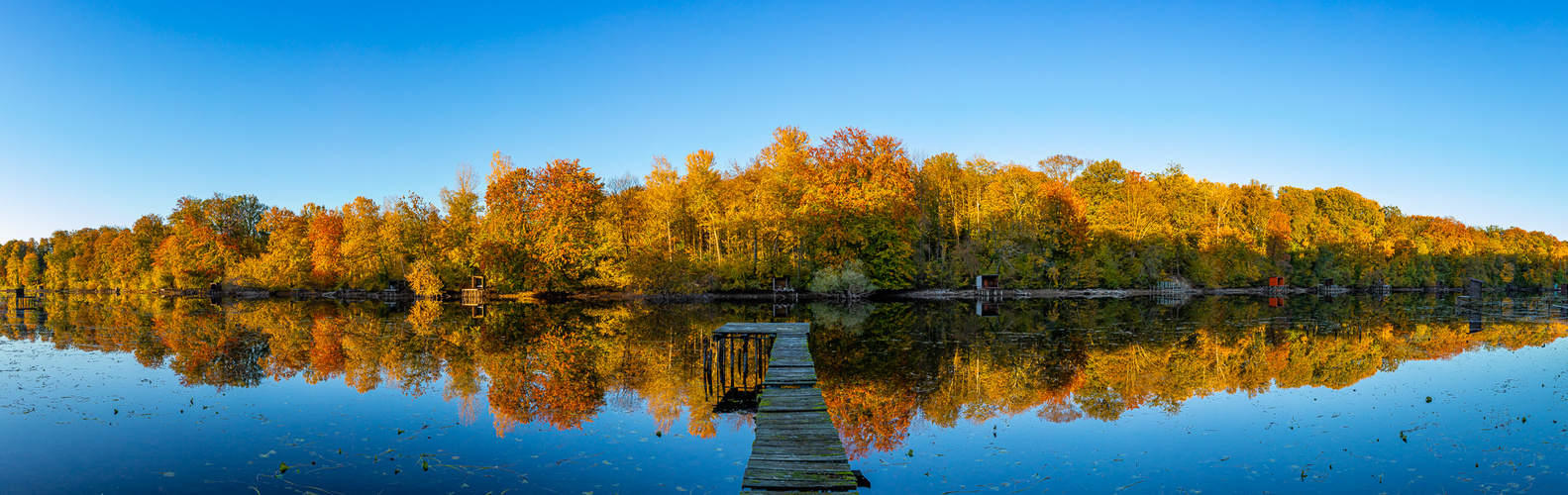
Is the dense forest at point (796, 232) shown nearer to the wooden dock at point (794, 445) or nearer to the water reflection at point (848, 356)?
the water reflection at point (848, 356)

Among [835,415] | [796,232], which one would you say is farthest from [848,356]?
[796,232]

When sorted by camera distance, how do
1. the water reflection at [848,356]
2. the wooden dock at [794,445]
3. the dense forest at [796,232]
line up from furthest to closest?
the dense forest at [796,232] → the water reflection at [848,356] → the wooden dock at [794,445]

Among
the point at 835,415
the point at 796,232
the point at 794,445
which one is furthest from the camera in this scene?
the point at 796,232

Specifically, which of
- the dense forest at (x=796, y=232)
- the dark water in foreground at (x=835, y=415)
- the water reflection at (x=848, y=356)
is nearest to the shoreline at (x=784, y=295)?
the dense forest at (x=796, y=232)

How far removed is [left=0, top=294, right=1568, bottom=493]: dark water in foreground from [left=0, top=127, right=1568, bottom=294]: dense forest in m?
26.7

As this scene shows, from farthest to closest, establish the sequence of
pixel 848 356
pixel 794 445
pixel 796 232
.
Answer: pixel 796 232 → pixel 848 356 → pixel 794 445

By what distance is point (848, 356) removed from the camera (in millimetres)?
18641

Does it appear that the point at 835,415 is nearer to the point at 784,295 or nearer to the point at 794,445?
the point at 794,445

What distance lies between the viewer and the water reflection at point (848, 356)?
12.3 metres

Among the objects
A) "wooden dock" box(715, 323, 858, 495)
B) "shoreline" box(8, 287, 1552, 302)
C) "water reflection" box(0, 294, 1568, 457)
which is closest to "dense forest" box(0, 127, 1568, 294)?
"shoreline" box(8, 287, 1552, 302)

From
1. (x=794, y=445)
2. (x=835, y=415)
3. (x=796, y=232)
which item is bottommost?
(x=835, y=415)

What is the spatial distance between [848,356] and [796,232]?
101 ft

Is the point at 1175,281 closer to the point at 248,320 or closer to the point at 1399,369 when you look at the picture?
the point at 1399,369

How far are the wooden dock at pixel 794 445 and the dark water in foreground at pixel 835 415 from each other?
1.96 feet
